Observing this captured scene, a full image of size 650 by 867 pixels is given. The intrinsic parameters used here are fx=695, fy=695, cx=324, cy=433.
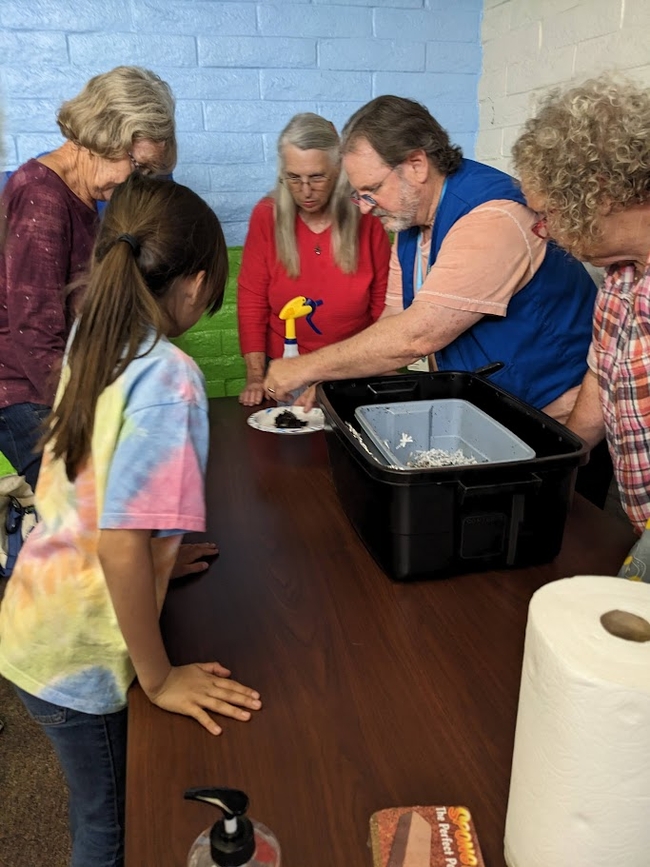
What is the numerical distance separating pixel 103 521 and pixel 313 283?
5.24ft

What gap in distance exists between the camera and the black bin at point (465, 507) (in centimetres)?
91

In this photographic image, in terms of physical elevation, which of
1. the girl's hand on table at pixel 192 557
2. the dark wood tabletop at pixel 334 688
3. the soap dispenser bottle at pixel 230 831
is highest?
the soap dispenser bottle at pixel 230 831

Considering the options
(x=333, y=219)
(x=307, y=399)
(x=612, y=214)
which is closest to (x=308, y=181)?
(x=333, y=219)

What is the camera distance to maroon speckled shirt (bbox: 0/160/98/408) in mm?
1460

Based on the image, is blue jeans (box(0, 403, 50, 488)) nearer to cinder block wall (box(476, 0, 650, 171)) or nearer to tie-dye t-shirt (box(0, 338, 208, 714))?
tie-dye t-shirt (box(0, 338, 208, 714))

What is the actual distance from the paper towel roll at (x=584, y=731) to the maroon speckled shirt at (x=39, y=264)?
47.2 inches

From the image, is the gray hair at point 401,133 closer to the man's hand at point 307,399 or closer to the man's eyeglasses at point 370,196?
the man's eyeglasses at point 370,196

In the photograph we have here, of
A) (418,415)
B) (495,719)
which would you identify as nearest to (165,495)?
(495,719)

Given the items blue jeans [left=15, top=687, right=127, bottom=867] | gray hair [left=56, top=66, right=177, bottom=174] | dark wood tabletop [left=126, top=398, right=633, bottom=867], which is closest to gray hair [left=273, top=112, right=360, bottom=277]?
gray hair [left=56, top=66, right=177, bottom=174]

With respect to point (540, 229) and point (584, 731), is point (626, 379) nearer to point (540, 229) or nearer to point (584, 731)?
point (540, 229)

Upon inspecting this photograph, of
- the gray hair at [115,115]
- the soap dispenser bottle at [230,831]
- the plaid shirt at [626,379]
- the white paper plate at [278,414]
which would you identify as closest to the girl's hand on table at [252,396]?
the white paper plate at [278,414]

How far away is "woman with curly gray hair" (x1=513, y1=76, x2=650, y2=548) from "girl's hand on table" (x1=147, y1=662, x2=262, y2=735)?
0.72m

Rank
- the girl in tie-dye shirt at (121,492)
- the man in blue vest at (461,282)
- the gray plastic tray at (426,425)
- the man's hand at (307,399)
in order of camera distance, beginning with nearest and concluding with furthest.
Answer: the girl in tie-dye shirt at (121,492) < the gray plastic tray at (426,425) < the man in blue vest at (461,282) < the man's hand at (307,399)

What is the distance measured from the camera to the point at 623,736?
446 mm
